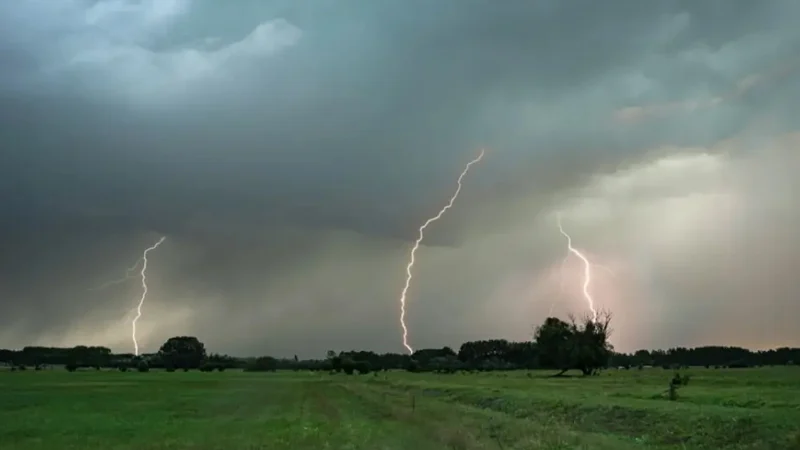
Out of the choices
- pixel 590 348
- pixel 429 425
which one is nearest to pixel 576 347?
pixel 590 348

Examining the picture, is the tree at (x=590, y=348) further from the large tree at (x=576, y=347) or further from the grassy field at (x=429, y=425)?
the grassy field at (x=429, y=425)

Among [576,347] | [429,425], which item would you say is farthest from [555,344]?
[429,425]

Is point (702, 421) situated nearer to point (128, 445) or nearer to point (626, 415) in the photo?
point (626, 415)

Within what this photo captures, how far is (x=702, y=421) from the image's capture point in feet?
117

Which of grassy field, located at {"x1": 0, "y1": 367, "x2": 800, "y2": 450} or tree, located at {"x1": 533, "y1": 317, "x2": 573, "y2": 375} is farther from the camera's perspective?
tree, located at {"x1": 533, "y1": 317, "x2": 573, "y2": 375}

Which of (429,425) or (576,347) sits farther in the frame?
(576,347)

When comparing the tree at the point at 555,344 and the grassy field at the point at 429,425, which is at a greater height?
the tree at the point at 555,344

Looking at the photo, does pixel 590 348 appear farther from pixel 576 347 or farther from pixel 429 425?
pixel 429 425

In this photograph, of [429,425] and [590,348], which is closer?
[429,425]

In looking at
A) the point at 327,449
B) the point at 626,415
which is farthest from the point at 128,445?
the point at 626,415

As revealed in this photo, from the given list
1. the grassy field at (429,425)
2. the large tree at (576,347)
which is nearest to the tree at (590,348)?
the large tree at (576,347)

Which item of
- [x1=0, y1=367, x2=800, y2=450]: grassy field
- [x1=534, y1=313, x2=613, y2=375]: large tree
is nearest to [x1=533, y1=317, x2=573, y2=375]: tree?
[x1=534, y1=313, x2=613, y2=375]: large tree

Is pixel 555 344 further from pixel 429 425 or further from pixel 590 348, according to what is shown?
pixel 429 425

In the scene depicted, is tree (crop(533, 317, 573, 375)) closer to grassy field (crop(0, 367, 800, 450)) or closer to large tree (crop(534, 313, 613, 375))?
large tree (crop(534, 313, 613, 375))
